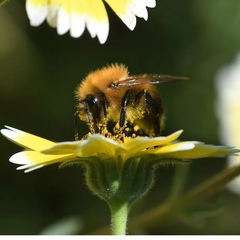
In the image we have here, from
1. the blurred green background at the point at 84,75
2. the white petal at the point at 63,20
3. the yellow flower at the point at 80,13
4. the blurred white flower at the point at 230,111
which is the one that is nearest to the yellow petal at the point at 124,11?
the yellow flower at the point at 80,13

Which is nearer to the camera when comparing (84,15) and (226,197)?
(84,15)

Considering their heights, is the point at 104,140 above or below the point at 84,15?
below

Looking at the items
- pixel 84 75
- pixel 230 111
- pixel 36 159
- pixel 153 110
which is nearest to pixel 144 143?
pixel 36 159

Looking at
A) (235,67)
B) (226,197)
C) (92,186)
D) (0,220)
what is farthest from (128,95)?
(226,197)

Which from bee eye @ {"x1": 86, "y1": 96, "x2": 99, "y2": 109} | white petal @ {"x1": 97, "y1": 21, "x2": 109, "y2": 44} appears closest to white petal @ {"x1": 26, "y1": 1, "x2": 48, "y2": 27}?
white petal @ {"x1": 97, "y1": 21, "x2": 109, "y2": 44}

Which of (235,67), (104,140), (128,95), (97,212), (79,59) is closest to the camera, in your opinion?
(104,140)

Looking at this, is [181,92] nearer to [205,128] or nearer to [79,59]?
[205,128]

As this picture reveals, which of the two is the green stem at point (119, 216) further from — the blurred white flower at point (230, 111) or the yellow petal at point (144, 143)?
the blurred white flower at point (230, 111)

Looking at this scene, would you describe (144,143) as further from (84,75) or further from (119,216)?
(84,75)
